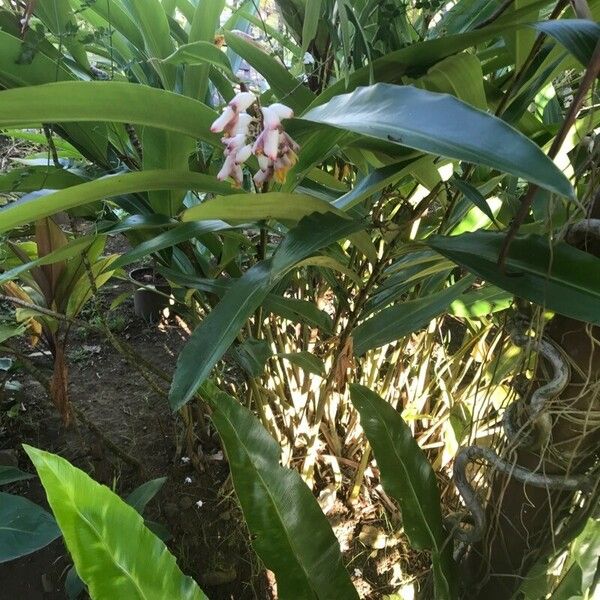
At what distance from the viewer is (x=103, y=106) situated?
40 centimetres

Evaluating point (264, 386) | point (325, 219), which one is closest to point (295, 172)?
point (325, 219)

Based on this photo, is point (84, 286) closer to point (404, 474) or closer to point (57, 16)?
point (57, 16)

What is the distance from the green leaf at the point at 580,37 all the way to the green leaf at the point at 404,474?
394 millimetres

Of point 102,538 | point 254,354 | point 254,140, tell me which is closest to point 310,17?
point 254,140

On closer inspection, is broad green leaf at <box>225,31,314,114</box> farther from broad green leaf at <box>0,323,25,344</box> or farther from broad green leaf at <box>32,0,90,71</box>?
broad green leaf at <box>0,323,25,344</box>

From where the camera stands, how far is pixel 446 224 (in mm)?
630

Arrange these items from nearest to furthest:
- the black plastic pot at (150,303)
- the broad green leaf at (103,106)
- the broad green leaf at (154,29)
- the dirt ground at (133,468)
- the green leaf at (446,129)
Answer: the green leaf at (446,129) < the broad green leaf at (103,106) < the broad green leaf at (154,29) < the dirt ground at (133,468) < the black plastic pot at (150,303)

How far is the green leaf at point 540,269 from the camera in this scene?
1.28ft

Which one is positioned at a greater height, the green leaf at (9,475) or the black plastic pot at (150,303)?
the green leaf at (9,475)

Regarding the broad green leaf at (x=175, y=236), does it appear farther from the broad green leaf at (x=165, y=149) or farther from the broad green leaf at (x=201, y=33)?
the broad green leaf at (x=201, y=33)

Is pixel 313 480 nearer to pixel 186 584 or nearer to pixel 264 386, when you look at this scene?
pixel 264 386

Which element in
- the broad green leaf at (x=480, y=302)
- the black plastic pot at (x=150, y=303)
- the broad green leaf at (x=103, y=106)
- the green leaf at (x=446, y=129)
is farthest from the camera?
the black plastic pot at (x=150, y=303)

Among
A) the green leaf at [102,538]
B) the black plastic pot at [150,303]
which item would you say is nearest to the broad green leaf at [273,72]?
the green leaf at [102,538]

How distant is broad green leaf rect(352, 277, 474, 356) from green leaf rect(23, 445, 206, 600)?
1.06 ft
